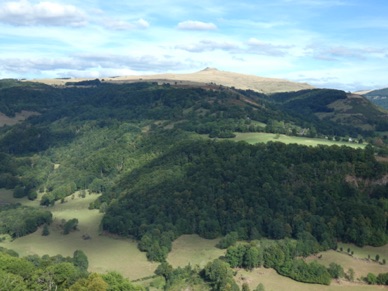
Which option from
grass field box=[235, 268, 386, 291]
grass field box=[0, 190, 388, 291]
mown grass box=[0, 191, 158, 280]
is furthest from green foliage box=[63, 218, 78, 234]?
grass field box=[235, 268, 386, 291]

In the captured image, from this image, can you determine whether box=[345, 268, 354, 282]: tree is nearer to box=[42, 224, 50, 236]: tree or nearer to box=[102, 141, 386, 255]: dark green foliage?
box=[102, 141, 386, 255]: dark green foliage

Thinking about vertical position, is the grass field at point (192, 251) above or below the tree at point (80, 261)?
below

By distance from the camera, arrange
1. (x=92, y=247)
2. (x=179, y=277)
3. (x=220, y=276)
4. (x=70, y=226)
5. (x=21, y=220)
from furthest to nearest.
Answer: (x=21, y=220), (x=70, y=226), (x=92, y=247), (x=179, y=277), (x=220, y=276)

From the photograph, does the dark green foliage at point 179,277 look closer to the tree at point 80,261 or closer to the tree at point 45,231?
the tree at point 80,261

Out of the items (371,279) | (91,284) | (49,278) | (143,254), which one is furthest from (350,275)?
(49,278)

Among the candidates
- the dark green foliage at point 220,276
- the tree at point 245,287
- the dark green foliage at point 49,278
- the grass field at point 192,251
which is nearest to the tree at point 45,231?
the grass field at point 192,251

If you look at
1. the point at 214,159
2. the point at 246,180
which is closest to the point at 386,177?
the point at 246,180

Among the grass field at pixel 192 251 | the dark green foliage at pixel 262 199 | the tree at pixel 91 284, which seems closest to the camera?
the tree at pixel 91 284

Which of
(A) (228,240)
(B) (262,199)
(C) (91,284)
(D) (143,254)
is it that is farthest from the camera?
(B) (262,199)

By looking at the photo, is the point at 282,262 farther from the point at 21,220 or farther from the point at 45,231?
the point at 21,220

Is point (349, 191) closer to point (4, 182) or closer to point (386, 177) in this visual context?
point (386, 177)

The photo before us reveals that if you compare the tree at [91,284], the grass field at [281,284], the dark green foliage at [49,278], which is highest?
the tree at [91,284]
